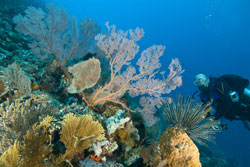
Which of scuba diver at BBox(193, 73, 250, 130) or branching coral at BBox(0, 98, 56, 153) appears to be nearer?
branching coral at BBox(0, 98, 56, 153)

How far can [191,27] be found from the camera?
133m

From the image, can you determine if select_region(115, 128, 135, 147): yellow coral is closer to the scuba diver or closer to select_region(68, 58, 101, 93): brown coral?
select_region(68, 58, 101, 93): brown coral

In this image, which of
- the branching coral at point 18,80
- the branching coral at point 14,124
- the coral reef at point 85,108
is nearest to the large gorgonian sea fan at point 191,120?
the coral reef at point 85,108

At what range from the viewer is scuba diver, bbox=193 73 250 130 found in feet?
20.2

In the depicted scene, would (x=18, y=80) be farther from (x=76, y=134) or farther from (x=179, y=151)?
(x=179, y=151)

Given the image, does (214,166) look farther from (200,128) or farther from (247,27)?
(247,27)

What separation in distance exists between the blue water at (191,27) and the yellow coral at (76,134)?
89093mm

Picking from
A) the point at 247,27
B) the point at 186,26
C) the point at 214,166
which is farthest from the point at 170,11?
the point at 214,166

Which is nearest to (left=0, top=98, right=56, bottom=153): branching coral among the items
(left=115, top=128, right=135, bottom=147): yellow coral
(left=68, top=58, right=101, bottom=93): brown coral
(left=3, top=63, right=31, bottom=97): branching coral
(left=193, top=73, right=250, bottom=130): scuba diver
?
(left=68, top=58, right=101, bottom=93): brown coral

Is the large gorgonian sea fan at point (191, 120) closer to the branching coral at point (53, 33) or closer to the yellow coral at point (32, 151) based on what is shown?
the yellow coral at point (32, 151)

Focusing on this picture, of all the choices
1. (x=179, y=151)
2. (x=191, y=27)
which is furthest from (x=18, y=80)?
(x=191, y=27)

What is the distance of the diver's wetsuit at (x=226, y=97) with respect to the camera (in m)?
6.17

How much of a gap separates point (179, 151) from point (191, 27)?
155 m

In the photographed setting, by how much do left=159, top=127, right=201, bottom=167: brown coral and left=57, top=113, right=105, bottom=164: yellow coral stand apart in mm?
1490
